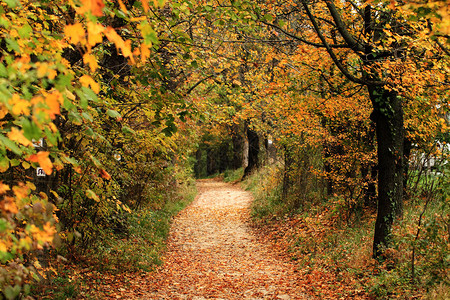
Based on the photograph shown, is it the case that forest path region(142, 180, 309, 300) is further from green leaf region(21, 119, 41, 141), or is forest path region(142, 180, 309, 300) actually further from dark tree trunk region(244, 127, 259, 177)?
dark tree trunk region(244, 127, 259, 177)

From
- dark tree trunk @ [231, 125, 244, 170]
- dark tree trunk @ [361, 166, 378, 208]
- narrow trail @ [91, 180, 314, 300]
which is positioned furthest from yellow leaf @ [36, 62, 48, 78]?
dark tree trunk @ [231, 125, 244, 170]

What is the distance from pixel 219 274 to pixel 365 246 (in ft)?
10.2

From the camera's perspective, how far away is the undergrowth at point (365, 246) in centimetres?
489

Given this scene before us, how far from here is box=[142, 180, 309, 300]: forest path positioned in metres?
6.34

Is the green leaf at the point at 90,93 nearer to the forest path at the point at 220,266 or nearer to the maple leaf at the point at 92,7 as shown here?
the maple leaf at the point at 92,7

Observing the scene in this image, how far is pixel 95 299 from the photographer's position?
5.23 m

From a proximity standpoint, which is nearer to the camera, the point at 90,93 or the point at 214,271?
the point at 90,93

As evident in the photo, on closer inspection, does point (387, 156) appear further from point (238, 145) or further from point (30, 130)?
point (238, 145)

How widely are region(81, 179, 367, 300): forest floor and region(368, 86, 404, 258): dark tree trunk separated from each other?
4.68 ft

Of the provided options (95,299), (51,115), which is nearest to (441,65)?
(51,115)

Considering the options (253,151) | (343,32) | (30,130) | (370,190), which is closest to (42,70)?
(30,130)

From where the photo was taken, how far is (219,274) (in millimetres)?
7527

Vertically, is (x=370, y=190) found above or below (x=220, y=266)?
above

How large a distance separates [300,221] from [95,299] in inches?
253
